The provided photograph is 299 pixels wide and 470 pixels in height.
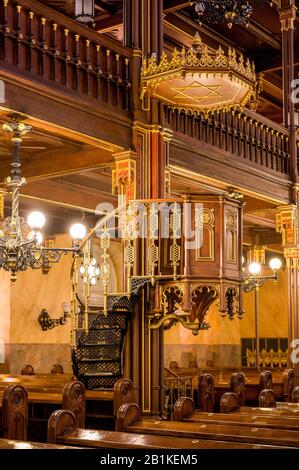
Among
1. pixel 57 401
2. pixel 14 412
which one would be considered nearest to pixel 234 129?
pixel 57 401

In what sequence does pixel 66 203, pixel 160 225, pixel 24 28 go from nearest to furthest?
pixel 24 28, pixel 160 225, pixel 66 203

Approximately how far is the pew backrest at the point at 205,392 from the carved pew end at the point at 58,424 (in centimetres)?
330

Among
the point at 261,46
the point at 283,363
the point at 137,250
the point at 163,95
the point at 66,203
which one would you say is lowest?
the point at 283,363

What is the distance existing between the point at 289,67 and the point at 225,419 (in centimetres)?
840

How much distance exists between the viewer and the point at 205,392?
30.4 ft

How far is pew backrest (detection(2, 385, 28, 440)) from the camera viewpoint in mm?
7062

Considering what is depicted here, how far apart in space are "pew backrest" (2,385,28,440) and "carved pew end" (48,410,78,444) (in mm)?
1102

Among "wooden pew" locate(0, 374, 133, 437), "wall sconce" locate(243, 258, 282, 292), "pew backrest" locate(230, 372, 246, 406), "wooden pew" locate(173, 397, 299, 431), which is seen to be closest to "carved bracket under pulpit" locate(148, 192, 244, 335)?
"pew backrest" locate(230, 372, 246, 406)

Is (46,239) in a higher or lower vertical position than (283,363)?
higher

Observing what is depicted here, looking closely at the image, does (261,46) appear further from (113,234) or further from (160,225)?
(160,225)

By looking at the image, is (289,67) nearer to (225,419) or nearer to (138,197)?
(138,197)
